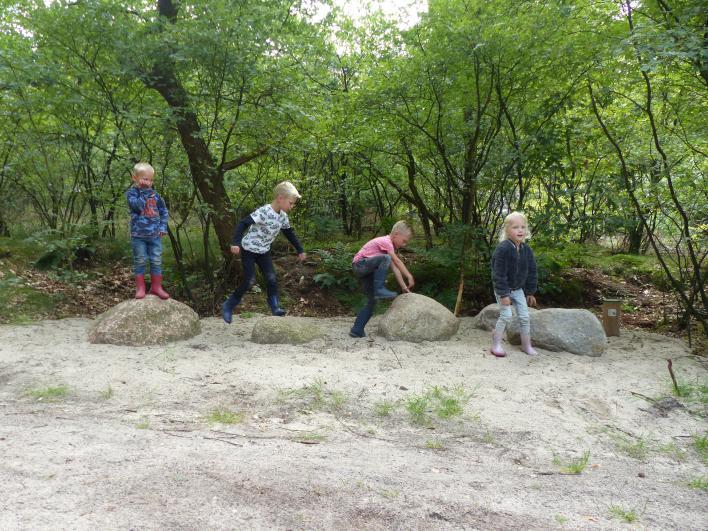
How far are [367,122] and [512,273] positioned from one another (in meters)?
3.26

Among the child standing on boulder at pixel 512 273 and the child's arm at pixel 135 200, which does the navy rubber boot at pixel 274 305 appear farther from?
the child standing on boulder at pixel 512 273

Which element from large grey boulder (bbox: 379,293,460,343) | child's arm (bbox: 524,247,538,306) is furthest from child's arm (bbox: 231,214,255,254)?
child's arm (bbox: 524,247,538,306)

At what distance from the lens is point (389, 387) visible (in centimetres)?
433

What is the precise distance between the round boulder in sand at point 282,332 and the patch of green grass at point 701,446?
3681 mm

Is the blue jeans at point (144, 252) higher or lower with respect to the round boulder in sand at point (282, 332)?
higher

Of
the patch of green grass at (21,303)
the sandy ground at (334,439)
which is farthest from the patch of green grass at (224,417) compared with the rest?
the patch of green grass at (21,303)

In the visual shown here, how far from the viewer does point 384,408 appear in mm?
3895

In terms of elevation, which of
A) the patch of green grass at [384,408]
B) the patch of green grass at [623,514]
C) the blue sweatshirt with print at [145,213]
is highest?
the blue sweatshirt with print at [145,213]

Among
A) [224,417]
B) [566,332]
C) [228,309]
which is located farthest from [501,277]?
[228,309]

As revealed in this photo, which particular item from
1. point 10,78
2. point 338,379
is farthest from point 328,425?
point 10,78

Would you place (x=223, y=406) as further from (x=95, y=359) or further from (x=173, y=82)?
(x=173, y=82)

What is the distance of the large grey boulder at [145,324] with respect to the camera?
5.32 meters

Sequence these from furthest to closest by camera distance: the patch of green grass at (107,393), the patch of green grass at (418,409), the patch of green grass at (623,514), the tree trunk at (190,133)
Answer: the tree trunk at (190,133)
the patch of green grass at (107,393)
the patch of green grass at (418,409)
the patch of green grass at (623,514)

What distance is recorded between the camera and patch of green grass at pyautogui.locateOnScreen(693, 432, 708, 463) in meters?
3.47
